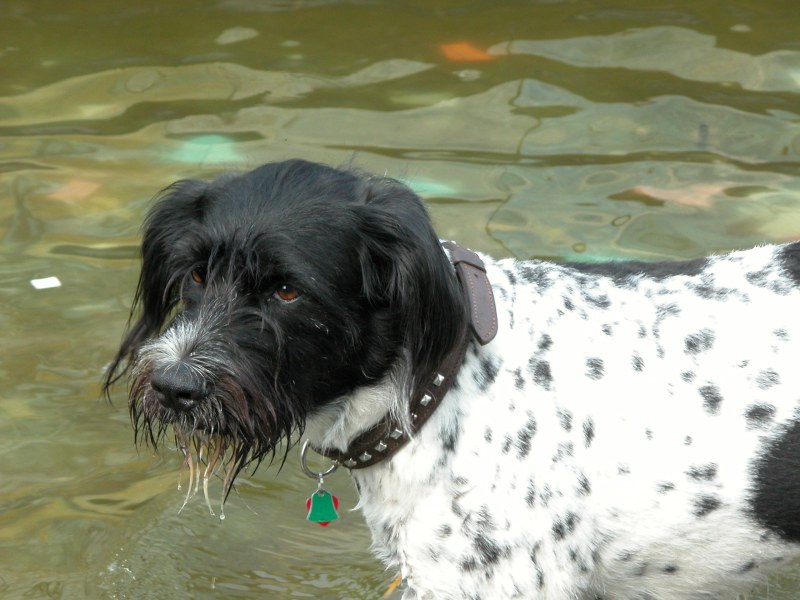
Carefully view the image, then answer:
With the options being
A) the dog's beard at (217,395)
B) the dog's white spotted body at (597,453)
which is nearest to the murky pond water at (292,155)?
the dog's white spotted body at (597,453)

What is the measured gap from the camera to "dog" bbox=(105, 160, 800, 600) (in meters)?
3.20

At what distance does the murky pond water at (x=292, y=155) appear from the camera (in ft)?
15.1

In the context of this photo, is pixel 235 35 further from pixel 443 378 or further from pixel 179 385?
pixel 179 385

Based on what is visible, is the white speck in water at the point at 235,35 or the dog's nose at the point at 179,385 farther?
the white speck in water at the point at 235,35

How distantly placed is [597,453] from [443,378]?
1.60 feet

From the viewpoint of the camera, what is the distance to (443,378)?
10.8 ft

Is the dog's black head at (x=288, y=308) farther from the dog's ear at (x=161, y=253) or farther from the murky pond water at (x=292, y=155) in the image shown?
the murky pond water at (x=292, y=155)

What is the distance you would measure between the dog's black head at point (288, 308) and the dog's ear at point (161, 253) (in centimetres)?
12

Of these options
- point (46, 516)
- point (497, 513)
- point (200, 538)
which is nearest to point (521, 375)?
point (497, 513)

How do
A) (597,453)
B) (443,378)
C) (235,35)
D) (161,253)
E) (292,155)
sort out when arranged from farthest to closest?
(235,35) < (292,155) < (161,253) < (597,453) < (443,378)

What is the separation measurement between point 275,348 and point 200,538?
1651 millimetres

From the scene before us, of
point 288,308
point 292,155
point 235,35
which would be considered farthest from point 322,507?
point 235,35

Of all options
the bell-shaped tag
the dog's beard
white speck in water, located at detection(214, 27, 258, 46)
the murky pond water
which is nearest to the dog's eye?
the dog's beard

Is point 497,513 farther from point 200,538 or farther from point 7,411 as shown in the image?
point 7,411
